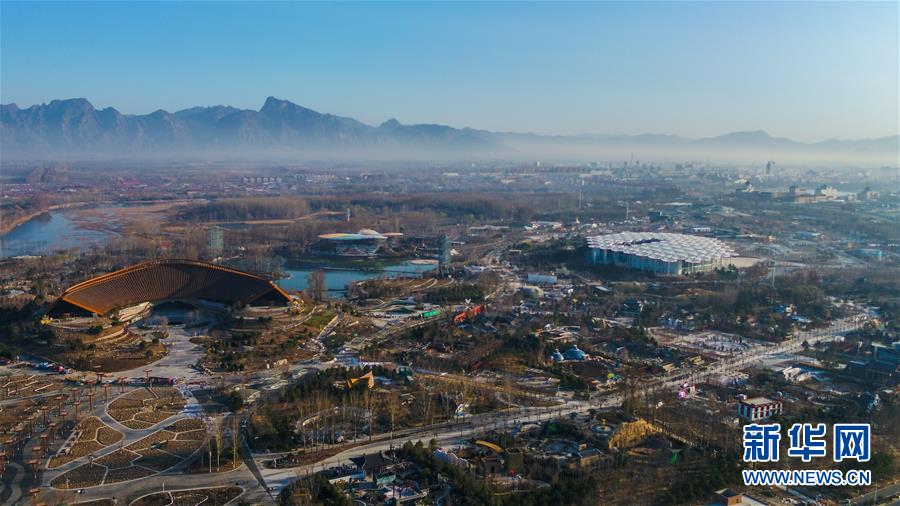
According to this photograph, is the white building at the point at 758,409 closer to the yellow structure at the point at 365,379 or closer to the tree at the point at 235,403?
the yellow structure at the point at 365,379

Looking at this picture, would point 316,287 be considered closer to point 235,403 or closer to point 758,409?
point 235,403

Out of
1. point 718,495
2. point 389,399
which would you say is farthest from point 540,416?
point 718,495

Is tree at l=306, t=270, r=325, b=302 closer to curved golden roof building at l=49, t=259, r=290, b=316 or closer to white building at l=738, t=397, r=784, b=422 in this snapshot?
curved golden roof building at l=49, t=259, r=290, b=316

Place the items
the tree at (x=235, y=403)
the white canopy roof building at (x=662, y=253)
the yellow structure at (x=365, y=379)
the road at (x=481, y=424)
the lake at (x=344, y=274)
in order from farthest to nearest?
the white canopy roof building at (x=662, y=253) → the lake at (x=344, y=274) → the yellow structure at (x=365, y=379) → the tree at (x=235, y=403) → the road at (x=481, y=424)

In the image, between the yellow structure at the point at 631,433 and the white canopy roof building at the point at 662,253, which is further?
the white canopy roof building at the point at 662,253

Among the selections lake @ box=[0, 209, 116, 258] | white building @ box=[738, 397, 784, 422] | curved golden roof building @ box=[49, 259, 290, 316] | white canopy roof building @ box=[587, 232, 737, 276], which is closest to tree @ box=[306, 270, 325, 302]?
curved golden roof building @ box=[49, 259, 290, 316]

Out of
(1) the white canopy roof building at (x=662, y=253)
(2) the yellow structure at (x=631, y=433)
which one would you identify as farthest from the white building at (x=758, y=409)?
(1) the white canopy roof building at (x=662, y=253)

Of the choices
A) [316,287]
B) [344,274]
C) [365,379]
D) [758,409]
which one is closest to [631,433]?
[758,409]
